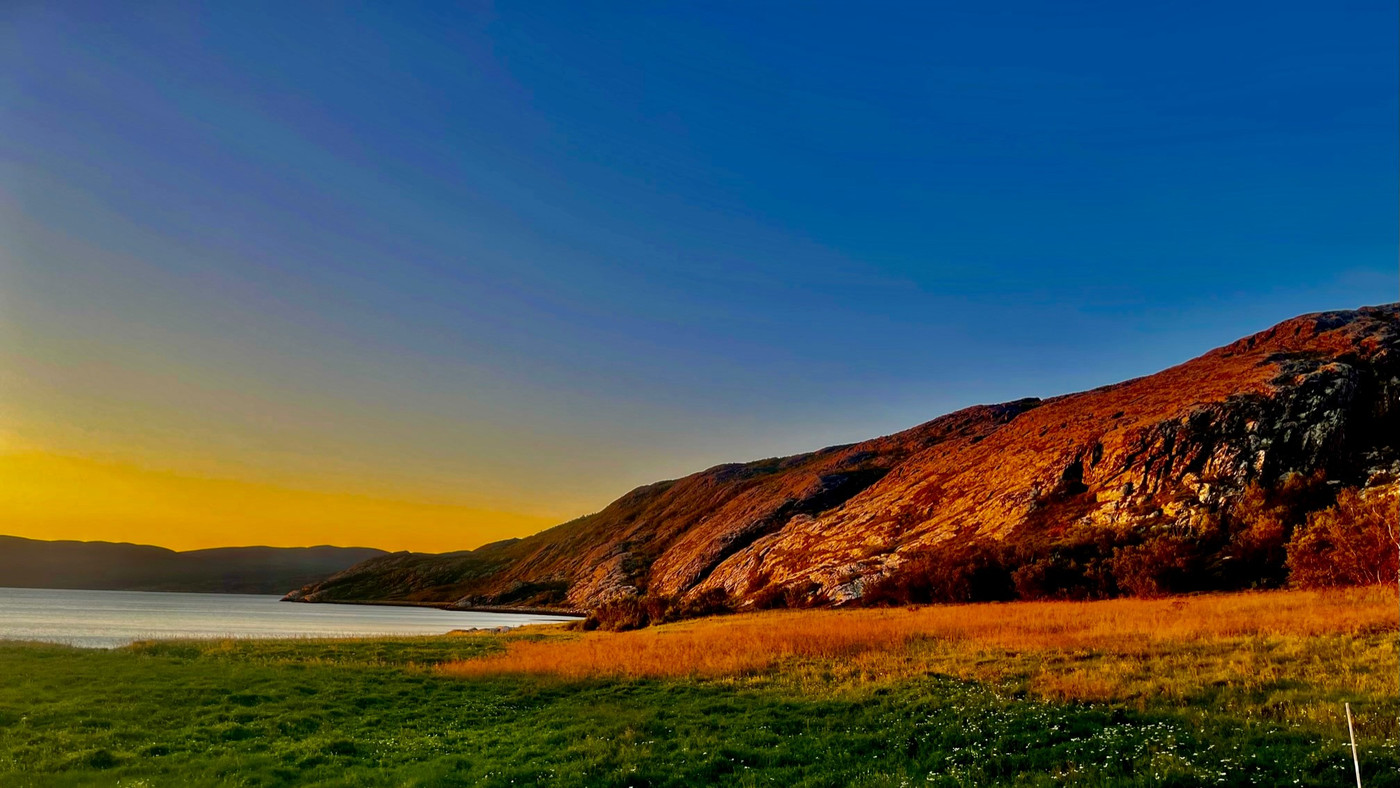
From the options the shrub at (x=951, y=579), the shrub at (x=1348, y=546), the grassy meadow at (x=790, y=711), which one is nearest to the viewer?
the grassy meadow at (x=790, y=711)

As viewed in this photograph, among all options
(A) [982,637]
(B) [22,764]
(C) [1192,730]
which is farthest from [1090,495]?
(B) [22,764]


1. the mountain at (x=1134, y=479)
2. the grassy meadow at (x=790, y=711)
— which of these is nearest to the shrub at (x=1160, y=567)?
the mountain at (x=1134, y=479)

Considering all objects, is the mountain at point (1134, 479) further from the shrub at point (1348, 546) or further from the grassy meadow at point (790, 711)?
the grassy meadow at point (790, 711)

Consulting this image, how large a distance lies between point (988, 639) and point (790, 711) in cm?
1496

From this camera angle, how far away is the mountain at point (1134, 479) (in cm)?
6197

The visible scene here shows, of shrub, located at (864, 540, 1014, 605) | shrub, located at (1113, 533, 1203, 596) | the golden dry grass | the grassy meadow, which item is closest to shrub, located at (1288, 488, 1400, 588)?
the golden dry grass

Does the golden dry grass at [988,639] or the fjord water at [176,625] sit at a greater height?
the golden dry grass at [988,639]

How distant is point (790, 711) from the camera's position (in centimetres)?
2055

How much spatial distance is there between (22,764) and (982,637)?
106 ft

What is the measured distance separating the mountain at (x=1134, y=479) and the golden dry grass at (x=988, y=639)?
20.6 metres

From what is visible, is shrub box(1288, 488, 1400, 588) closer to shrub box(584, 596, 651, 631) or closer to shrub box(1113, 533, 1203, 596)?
shrub box(1113, 533, 1203, 596)

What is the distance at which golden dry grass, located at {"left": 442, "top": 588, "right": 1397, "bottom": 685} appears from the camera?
2606 cm

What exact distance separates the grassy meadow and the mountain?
29.0 m

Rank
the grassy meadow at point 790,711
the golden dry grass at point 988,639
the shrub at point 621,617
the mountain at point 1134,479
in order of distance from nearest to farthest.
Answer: the grassy meadow at point 790,711, the golden dry grass at point 988,639, the mountain at point 1134,479, the shrub at point 621,617
